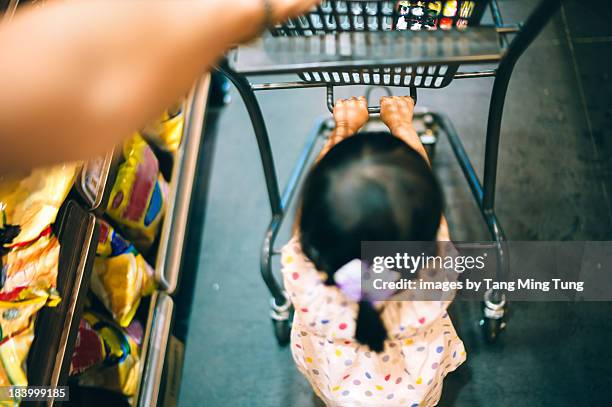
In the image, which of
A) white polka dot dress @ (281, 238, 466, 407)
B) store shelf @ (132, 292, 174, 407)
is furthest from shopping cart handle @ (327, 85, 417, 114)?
store shelf @ (132, 292, 174, 407)

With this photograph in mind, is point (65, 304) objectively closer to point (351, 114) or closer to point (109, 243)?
point (109, 243)

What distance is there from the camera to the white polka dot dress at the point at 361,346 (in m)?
0.96

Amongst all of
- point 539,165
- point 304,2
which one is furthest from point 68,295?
point 539,165

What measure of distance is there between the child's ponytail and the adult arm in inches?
18.5

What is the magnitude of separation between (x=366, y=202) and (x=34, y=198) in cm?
68

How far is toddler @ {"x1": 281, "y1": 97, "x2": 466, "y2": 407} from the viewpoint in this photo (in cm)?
78

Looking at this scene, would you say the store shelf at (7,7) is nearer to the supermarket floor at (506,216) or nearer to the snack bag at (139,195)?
the snack bag at (139,195)

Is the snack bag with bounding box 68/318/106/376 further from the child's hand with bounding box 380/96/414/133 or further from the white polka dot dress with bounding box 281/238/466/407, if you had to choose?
the child's hand with bounding box 380/96/414/133

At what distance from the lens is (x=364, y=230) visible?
78cm

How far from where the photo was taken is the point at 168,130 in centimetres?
164

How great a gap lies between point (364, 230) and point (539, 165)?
1198mm

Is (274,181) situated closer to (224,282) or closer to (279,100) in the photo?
(224,282)

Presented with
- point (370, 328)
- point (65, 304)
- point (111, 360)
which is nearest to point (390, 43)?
point (370, 328)

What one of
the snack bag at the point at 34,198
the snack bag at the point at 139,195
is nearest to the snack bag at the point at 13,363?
the snack bag at the point at 34,198
